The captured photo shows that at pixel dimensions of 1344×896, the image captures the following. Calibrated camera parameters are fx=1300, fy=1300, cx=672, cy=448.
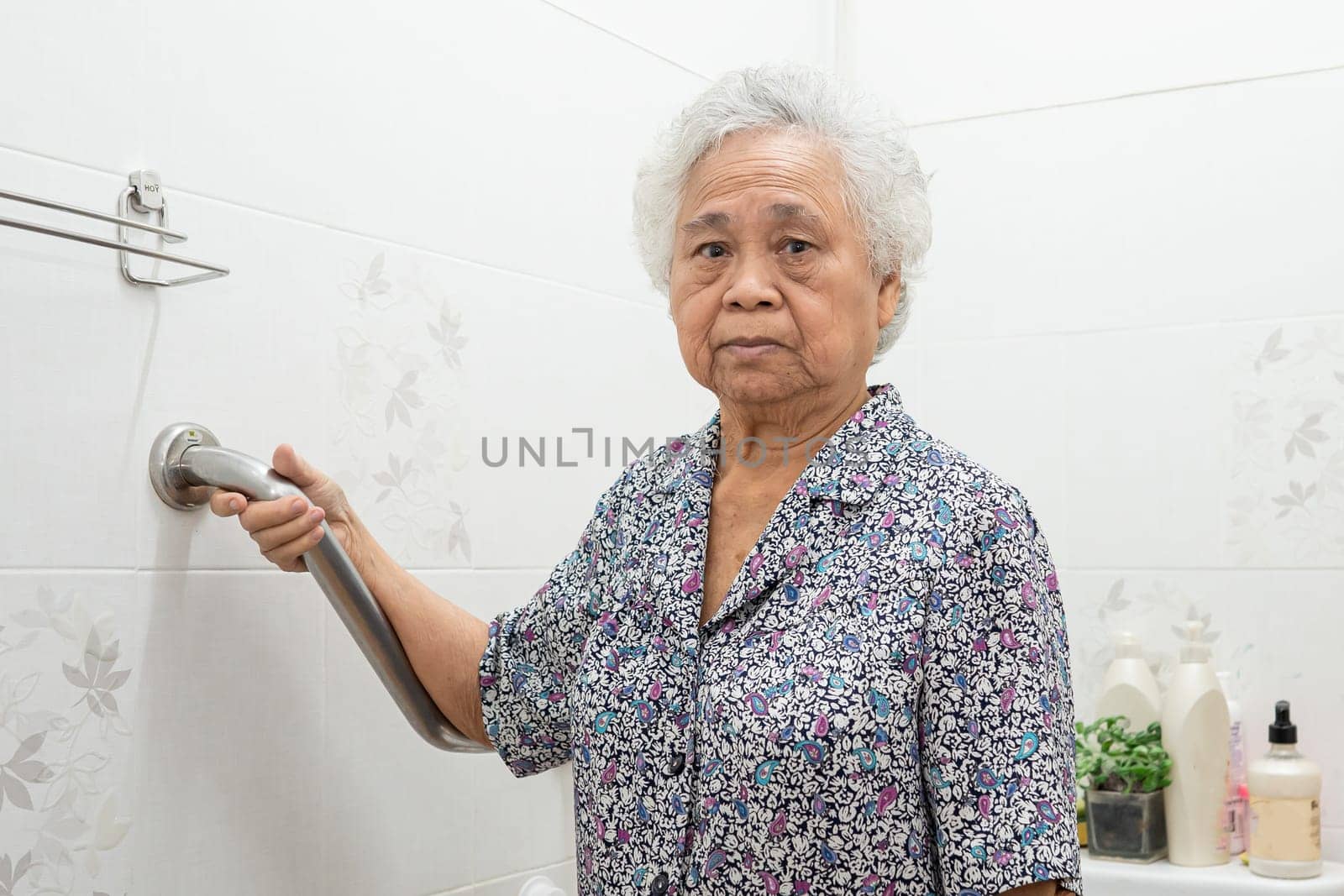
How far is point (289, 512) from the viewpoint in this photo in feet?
3.50

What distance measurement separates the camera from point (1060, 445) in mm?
1938

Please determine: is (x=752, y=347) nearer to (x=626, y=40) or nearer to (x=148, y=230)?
(x=148, y=230)

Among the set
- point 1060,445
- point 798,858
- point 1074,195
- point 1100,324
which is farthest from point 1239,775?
point 798,858

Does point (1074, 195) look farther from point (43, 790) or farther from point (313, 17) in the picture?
point (43, 790)

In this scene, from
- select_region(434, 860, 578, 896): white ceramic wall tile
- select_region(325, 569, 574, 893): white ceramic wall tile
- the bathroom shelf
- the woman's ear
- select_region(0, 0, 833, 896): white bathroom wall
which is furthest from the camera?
the bathroom shelf

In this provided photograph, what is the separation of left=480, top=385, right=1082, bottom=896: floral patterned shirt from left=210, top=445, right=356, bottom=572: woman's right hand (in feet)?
0.86

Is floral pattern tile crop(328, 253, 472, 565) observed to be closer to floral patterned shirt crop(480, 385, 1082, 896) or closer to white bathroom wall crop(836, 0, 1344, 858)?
floral patterned shirt crop(480, 385, 1082, 896)

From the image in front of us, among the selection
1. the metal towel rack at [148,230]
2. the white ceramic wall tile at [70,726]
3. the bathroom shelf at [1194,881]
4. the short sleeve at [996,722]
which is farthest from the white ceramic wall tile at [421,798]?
the bathroom shelf at [1194,881]

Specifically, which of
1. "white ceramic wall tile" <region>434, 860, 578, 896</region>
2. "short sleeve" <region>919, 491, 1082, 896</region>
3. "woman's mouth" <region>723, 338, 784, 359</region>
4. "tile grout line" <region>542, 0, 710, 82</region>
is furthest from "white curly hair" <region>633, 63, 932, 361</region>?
"white ceramic wall tile" <region>434, 860, 578, 896</region>

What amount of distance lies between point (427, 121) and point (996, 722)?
2.89 ft

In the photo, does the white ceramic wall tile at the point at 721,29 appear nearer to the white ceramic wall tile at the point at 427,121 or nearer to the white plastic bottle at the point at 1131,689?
the white ceramic wall tile at the point at 427,121

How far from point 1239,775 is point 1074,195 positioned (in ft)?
2.80

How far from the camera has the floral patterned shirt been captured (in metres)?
0.96

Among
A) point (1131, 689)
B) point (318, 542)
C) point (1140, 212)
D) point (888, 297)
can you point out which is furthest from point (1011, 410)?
point (318, 542)
